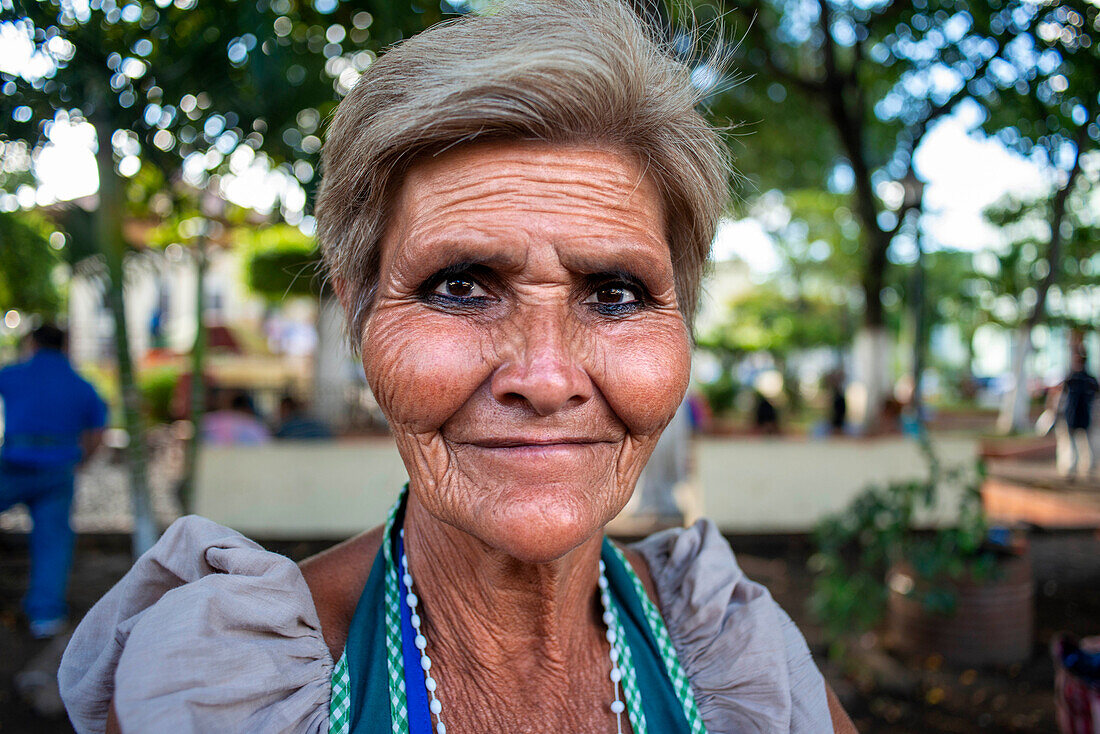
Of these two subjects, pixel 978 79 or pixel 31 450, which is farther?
pixel 978 79

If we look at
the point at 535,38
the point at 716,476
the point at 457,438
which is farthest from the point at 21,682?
the point at 716,476

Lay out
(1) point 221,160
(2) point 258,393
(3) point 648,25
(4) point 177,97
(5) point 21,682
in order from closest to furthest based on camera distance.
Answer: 1. (3) point 648,25
2. (4) point 177,97
3. (1) point 221,160
4. (5) point 21,682
5. (2) point 258,393

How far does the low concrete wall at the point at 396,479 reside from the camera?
24.3 ft

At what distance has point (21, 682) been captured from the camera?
14.2 ft

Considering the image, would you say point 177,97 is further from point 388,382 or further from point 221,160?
point 388,382

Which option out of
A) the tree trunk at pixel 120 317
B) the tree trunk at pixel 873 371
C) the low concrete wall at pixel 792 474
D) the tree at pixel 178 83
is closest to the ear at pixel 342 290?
the tree at pixel 178 83

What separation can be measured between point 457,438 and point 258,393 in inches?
509

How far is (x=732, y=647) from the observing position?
1.52 metres

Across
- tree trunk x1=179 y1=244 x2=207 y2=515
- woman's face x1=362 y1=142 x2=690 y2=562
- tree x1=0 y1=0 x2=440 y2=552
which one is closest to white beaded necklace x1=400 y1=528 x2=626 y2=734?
woman's face x1=362 y1=142 x2=690 y2=562

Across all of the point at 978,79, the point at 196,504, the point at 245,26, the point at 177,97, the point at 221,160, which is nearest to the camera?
the point at 245,26

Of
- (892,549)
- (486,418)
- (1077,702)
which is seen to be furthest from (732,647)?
(892,549)

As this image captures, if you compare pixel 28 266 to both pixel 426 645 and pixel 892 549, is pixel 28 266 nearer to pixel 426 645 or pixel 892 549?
pixel 892 549

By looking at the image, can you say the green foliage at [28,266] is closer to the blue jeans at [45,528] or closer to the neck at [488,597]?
the blue jeans at [45,528]

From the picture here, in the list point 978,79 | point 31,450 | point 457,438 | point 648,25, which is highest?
point 978,79
